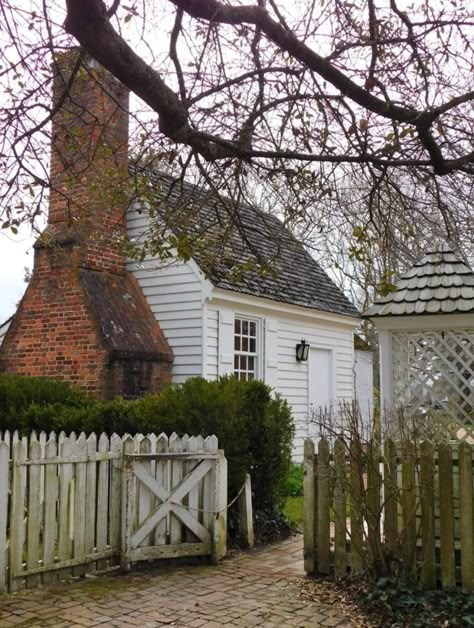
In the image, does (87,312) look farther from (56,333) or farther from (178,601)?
(178,601)

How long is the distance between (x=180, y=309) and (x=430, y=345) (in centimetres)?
510

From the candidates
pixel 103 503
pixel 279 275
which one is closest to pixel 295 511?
pixel 103 503

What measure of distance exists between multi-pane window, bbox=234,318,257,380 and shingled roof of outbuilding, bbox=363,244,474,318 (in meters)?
4.57

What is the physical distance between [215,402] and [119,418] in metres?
1.15

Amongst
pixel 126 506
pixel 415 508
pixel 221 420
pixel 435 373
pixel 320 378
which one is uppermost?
pixel 320 378

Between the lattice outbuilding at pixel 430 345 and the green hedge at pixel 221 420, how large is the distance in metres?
1.38

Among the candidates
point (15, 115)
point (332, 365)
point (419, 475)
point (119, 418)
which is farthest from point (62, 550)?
point (332, 365)

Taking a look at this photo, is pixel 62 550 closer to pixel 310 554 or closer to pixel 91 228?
pixel 310 554

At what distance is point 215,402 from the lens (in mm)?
6977

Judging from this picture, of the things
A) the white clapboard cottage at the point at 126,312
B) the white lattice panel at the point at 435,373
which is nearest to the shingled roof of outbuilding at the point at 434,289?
the white lattice panel at the point at 435,373

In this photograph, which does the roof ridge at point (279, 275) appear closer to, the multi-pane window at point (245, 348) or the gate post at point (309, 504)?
the multi-pane window at point (245, 348)

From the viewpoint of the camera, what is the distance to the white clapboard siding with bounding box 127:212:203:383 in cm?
1124

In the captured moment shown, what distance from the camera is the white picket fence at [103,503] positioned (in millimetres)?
5266

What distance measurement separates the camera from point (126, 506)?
5887mm
